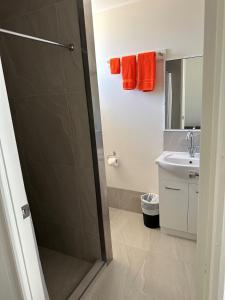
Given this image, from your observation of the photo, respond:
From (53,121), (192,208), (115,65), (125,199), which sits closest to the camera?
(53,121)

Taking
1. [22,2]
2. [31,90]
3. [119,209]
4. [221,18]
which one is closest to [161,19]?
[22,2]

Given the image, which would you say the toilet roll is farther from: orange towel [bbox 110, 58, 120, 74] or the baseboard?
orange towel [bbox 110, 58, 120, 74]

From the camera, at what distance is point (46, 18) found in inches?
61.6

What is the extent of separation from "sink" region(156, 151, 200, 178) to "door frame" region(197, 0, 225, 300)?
3.90ft

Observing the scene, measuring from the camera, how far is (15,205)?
2.89 feet

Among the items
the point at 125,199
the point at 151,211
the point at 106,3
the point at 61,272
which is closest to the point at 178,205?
the point at 151,211

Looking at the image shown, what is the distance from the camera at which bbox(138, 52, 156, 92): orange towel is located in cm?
225

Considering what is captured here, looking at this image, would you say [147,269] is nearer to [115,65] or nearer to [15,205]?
[15,205]

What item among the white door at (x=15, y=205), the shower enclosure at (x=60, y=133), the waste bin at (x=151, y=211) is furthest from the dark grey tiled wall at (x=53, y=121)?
the white door at (x=15, y=205)

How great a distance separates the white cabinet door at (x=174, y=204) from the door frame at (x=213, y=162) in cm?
126

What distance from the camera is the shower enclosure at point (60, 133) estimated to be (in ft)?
5.18

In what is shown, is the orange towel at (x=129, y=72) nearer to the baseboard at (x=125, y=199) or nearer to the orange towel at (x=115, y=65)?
the orange towel at (x=115, y=65)

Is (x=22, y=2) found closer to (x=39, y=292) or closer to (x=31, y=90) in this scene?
(x=31, y=90)

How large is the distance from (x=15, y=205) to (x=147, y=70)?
1898 millimetres
